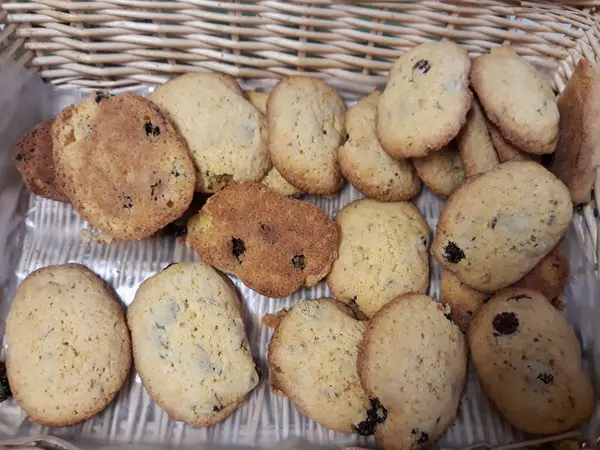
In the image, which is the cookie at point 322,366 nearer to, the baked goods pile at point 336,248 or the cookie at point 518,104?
the baked goods pile at point 336,248

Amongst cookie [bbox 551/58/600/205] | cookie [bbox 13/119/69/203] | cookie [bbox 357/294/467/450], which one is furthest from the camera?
cookie [bbox 13/119/69/203]

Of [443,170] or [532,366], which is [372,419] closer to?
[532,366]

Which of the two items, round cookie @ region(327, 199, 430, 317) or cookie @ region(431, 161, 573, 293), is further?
round cookie @ region(327, 199, 430, 317)

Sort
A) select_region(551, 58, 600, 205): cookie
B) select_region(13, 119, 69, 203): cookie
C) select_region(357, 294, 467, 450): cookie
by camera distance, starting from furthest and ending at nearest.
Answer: select_region(13, 119, 69, 203): cookie → select_region(551, 58, 600, 205): cookie → select_region(357, 294, 467, 450): cookie

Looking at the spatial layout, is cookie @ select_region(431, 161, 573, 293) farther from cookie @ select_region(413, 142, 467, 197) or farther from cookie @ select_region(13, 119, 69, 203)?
cookie @ select_region(13, 119, 69, 203)

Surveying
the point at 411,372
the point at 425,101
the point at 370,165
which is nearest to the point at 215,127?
the point at 370,165

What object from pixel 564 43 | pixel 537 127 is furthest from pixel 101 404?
Answer: pixel 564 43

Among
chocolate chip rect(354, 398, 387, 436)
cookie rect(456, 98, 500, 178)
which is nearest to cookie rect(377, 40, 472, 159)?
cookie rect(456, 98, 500, 178)
